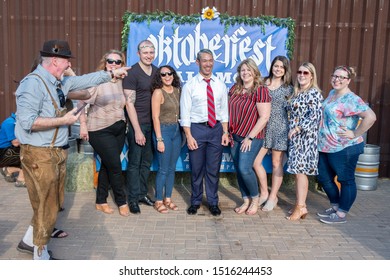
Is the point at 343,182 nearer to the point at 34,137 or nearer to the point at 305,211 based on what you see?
the point at 305,211

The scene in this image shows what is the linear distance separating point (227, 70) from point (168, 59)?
92 centimetres

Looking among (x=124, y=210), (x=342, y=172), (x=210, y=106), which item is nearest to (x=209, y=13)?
(x=210, y=106)

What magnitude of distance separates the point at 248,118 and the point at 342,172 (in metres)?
1.25

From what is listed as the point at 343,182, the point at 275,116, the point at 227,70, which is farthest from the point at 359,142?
the point at 227,70

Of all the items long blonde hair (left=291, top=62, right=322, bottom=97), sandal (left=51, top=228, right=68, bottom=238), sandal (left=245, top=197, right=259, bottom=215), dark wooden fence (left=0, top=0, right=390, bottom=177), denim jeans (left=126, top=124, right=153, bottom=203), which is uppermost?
dark wooden fence (left=0, top=0, right=390, bottom=177)

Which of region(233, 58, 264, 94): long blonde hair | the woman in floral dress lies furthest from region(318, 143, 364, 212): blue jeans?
region(233, 58, 264, 94): long blonde hair

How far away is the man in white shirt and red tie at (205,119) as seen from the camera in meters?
4.57

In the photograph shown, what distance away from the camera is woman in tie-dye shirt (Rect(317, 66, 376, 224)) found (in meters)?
4.38

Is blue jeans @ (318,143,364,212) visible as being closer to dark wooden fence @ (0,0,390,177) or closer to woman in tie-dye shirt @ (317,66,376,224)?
woman in tie-dye shirt @ (317,66,376,224)

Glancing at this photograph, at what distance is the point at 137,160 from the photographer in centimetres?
486

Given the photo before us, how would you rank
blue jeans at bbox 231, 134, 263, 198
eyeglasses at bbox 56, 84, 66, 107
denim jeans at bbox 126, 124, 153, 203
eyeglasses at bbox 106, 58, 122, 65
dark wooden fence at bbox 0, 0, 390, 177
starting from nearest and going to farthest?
eyeglasses at bbox 56, 84, 66, 107 → eyeglasses at bbox 106, 58, 122, 65 → blue jeans at bbox 231, 134, 263, 198 → denim jeans at bbox 126, 124, 153, 203 → dark wooden fence at bbox 0, 0, 390, 177

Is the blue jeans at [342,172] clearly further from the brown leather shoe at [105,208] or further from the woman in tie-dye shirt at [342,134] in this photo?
the brown leather shoe at [105,208]

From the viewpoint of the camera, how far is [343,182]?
462 cm

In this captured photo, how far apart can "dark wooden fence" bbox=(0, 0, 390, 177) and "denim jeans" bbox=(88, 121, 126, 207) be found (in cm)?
224
